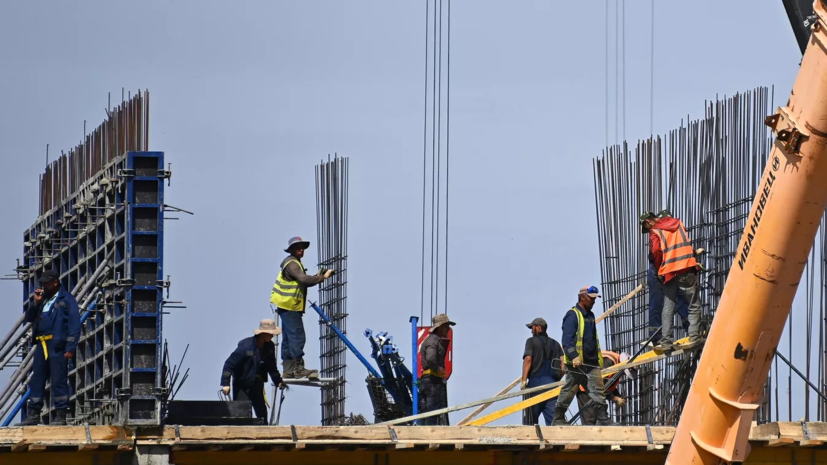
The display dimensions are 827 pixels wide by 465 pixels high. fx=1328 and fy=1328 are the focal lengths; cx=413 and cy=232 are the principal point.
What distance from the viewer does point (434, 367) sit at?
1614 centimetres

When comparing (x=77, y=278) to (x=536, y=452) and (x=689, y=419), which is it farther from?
(x=689, y=419)

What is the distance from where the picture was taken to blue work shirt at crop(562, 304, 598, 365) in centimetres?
1521

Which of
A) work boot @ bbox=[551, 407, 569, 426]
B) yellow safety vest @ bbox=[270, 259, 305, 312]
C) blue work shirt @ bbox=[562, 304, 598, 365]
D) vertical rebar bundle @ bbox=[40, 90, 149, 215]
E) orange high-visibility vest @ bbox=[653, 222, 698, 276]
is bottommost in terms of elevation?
work boot @ bbox=[551, 407, 569, 426]

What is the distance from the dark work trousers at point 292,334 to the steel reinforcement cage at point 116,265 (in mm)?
1980

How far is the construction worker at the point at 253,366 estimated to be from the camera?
602 inches

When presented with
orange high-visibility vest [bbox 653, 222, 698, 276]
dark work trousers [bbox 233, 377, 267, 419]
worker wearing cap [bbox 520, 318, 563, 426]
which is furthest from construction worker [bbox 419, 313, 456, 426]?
orange high-visibility vest [bbox 653, 222, 698, 276]

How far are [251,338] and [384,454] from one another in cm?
279

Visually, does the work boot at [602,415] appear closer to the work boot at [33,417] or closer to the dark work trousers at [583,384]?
the dark work trousers at [583,384]

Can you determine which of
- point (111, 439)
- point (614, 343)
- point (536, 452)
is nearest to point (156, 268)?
point (111, 439)

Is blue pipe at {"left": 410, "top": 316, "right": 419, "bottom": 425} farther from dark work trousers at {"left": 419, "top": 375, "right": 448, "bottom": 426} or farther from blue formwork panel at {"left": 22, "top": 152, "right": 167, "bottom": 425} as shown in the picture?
blue formwork panel at {"left": 22, "top": 152, "right": 167, "bottom": 425}

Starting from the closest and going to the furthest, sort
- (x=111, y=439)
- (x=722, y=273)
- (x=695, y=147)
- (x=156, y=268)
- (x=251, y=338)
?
(x=111, y=439)
(x=156, y=268)
(x=251, y=338)
(x=722, y=273)
(x=695, y=147)

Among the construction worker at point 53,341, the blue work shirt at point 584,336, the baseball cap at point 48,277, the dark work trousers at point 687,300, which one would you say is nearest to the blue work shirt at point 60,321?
the construction worker at point 53,341

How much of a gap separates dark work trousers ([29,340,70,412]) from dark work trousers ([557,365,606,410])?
18.2 feet

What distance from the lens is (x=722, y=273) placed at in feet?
57.0
